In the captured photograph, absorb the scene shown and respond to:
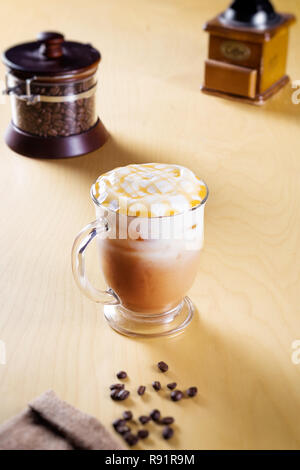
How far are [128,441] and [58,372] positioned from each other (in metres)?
0.16

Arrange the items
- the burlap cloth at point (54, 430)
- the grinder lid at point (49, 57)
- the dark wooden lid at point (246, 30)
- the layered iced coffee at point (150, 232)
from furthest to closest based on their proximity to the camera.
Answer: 1. the dark wooden lid at point (246, 30)
2. the grinder lid at point (49, 57)
3. the layered iced coffee at point (150, 232)
4. the burlap cloth at point (54, 430)

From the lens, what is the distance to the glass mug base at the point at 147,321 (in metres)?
0.93

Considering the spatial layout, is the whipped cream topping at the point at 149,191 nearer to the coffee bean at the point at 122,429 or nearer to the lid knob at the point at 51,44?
the coffee bean at the point at 122,429

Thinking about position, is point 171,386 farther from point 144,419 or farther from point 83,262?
point 83,262

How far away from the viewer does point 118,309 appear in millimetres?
965

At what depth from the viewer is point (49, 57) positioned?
1.43 meters

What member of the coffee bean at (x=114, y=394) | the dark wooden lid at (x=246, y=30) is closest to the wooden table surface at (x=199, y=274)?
the coffee bean at (x=114, y=394)

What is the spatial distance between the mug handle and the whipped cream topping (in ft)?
0.11

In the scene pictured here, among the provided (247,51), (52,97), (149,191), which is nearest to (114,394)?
(149,191)

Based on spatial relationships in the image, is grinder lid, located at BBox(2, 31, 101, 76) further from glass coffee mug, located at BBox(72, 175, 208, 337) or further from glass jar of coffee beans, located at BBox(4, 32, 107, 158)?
glass coffee mug, located at BBox(72, 175, 208, 337)

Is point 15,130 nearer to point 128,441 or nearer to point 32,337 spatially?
point 32,337

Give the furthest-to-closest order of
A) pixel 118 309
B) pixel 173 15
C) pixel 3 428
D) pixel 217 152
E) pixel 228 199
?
pixel 173 15, pixel 217 152, pixel 228 199, pixel 118 309, pixel 3 428

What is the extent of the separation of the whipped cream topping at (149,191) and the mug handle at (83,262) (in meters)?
0.03

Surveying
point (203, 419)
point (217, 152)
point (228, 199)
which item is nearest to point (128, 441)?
point (203, 419)
